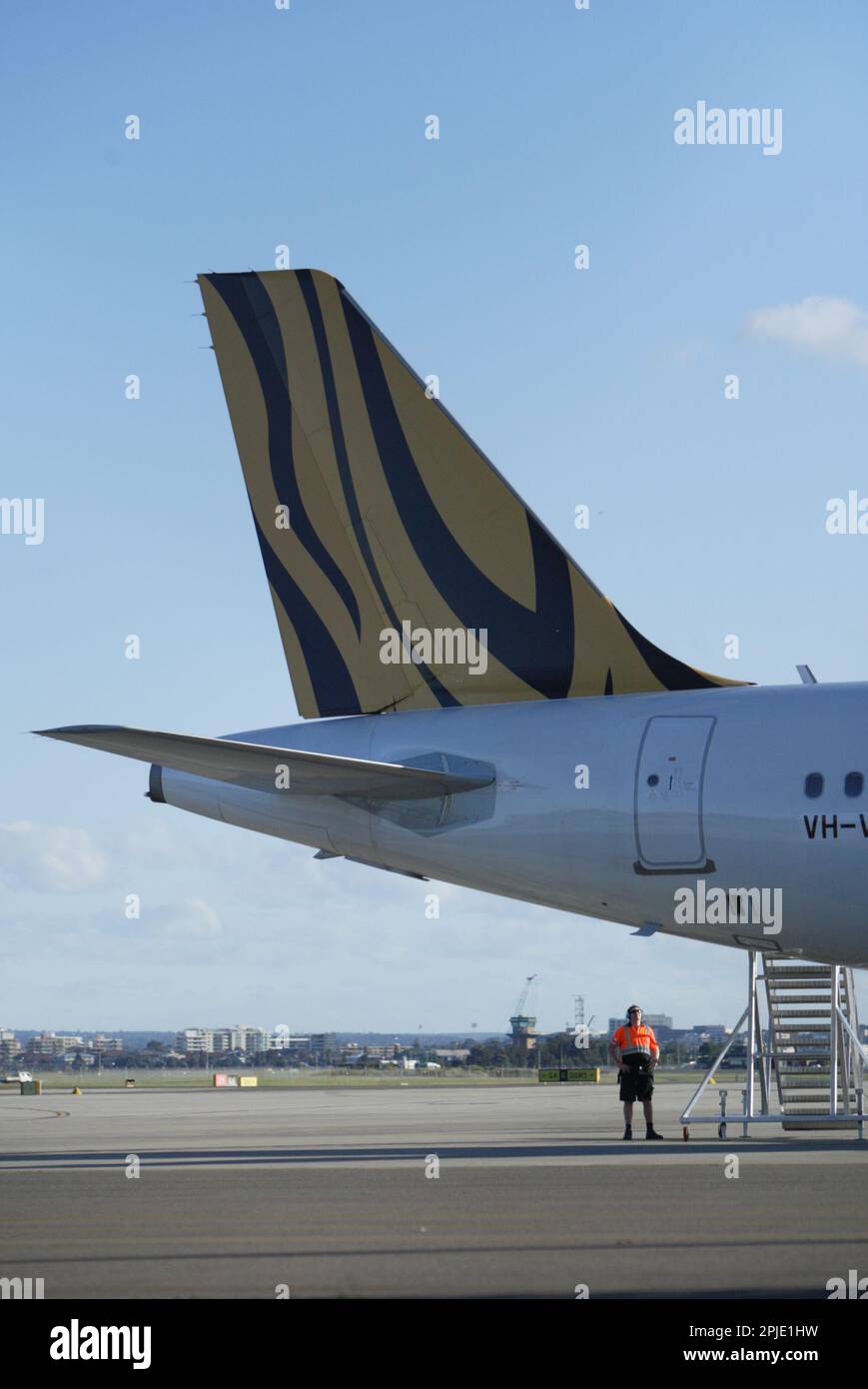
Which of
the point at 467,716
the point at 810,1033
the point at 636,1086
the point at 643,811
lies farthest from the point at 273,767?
the point at 810,1033

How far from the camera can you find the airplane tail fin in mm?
21719

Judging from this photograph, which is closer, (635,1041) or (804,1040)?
(635,1041)

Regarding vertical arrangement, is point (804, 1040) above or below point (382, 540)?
below

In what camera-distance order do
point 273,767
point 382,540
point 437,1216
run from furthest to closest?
point 382,540
point 273,767
point 437,1216

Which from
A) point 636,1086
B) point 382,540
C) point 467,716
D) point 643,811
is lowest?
point 636,1086

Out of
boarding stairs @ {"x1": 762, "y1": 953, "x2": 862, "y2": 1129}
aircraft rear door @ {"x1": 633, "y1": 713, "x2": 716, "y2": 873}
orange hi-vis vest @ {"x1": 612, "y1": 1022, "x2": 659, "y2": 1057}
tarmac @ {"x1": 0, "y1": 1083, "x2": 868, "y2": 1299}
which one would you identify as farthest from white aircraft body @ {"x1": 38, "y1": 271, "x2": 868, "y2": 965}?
boarding stairs @ {"x1": 762, "y1": 953, "x2": 862, "y2": 1129}

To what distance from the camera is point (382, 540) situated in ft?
73.4

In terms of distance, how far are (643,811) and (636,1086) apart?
15.6ft

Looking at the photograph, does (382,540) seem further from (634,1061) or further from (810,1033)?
(810,1033)

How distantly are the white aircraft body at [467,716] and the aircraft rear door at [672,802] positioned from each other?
1.0 inches

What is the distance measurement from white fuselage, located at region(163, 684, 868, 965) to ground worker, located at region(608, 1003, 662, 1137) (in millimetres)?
3146

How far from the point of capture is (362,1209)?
40.7ft
